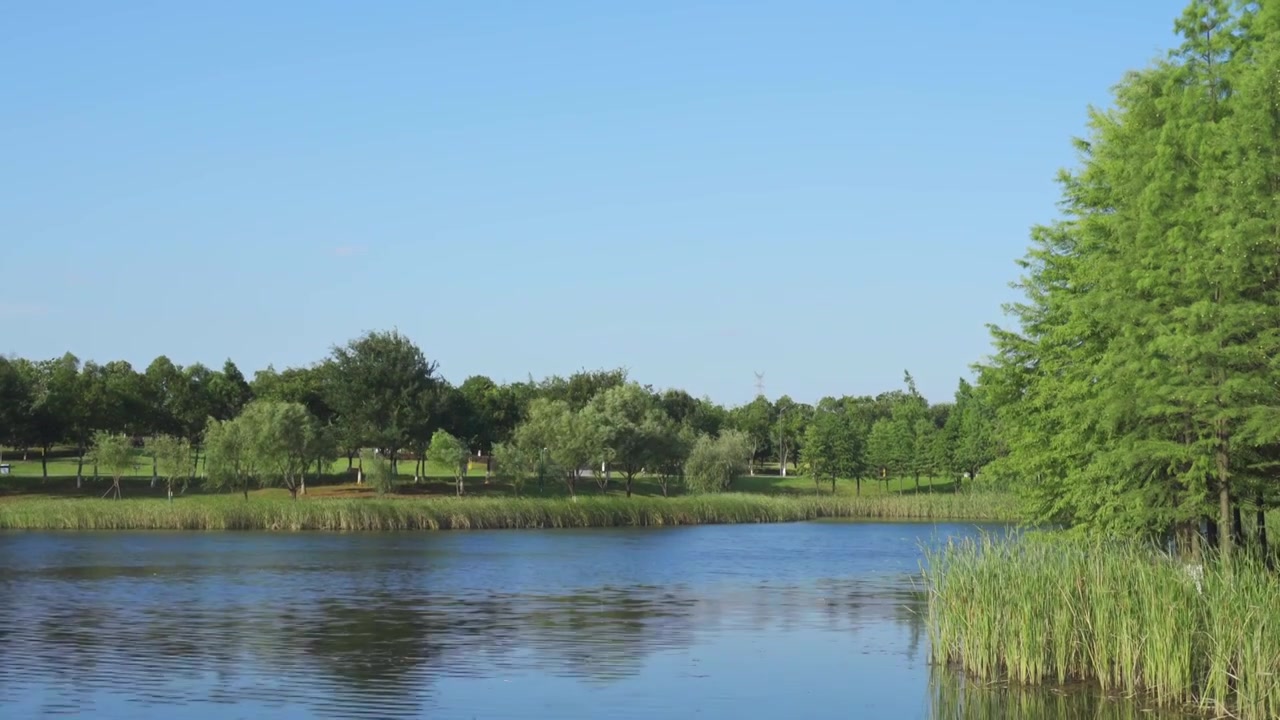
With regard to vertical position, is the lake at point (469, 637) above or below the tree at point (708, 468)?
below

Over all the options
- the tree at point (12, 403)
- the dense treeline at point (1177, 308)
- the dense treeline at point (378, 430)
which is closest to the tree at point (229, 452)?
the dense treeline at point (378, 430)

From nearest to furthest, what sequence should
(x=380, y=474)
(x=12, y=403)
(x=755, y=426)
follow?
(x=380, y=474) < (x=12, y=403) < (x=755, y=426)

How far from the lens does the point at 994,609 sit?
22859mm

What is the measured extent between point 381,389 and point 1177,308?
8462cm

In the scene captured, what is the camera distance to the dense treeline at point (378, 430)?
89125 millimetres

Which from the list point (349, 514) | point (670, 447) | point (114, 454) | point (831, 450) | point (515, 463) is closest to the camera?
point (349, 514)

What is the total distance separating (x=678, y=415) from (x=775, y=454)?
81.3 feet

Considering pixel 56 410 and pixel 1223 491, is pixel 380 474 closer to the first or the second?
pixel 56 410

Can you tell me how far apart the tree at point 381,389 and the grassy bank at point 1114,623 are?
266ft

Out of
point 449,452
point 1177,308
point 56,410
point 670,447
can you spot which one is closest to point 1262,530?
point 1177,308

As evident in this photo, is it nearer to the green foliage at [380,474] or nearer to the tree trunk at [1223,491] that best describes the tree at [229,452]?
the green foliage at [380,474]

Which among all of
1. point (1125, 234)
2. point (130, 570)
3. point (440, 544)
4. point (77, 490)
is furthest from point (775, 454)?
point (1125, 234)

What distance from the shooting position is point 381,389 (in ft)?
346

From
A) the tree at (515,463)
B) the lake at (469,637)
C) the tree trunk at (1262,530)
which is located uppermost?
the tree at (515,463)
